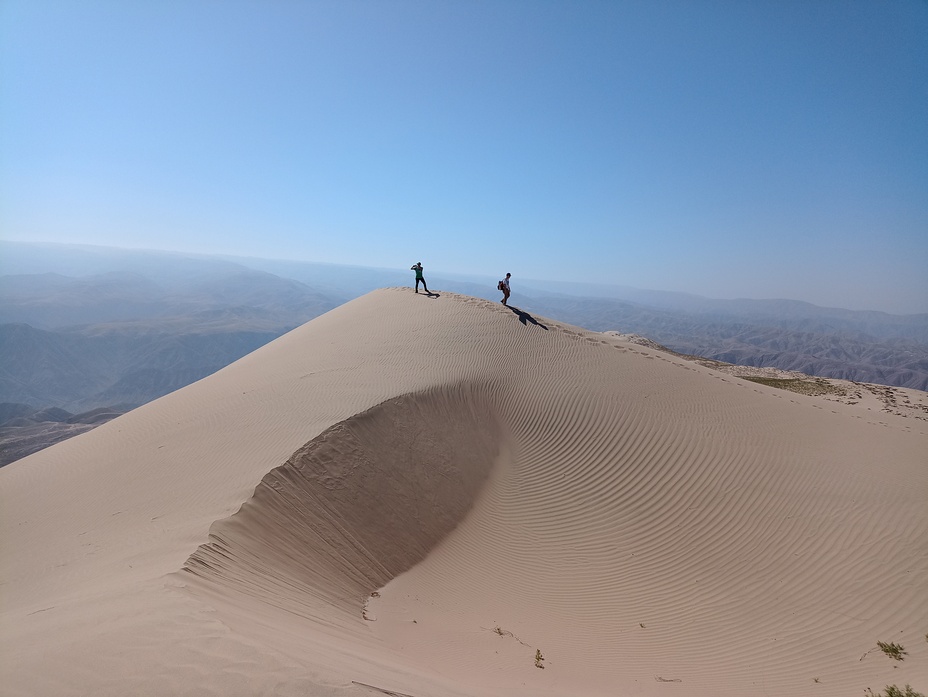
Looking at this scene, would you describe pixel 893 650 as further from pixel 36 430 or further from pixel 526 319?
pixel 36 430

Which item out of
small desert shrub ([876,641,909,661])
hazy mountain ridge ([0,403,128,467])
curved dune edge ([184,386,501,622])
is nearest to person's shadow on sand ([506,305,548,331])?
curved dune edge ([184,386,501,622])

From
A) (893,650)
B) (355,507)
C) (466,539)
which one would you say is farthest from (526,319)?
(893,650)

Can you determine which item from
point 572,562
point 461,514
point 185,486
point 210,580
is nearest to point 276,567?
point 210,580

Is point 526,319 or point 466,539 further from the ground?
point 526,319

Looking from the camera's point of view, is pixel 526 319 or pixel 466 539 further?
pixel 526 319

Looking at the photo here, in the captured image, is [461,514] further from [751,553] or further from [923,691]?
[923,691]

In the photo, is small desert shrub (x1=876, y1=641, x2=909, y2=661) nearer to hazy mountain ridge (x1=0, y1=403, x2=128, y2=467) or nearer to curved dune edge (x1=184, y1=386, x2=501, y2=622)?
curved dune edge (x1=184, y1=386, x2=501, y2=622)
